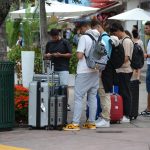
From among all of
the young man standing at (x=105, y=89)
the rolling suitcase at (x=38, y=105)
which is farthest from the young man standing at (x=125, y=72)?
the rolling suitcase at (x=38, y=105)

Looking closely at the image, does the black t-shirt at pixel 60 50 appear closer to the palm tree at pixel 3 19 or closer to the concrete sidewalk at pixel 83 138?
the palm tree at pixel 3 19

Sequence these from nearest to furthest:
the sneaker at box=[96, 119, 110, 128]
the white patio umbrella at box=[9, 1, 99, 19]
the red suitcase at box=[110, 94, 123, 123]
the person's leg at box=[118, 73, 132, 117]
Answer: the sneaker at box=[96, 119, 110, 128] < the red suitcase at box=[110, 94, 123, 123] < the person's leg at box=[118, 73, 132, 117] < the white patio umbrella at box=[9, 1, 99, 19]

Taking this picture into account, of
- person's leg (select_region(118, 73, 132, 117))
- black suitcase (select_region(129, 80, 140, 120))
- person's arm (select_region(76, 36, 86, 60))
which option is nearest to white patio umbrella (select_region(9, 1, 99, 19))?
black suitcase (select_region(129, 80, 140, 120))

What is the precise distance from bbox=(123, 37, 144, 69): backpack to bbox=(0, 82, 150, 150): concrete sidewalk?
121 centimetres

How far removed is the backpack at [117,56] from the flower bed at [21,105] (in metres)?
1.68

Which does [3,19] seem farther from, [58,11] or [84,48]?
[58,11]

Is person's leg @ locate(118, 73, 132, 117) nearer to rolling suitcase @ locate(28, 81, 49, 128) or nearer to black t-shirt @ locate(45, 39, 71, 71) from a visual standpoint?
black t-shirt @ locate(45, 39, 71, 71)

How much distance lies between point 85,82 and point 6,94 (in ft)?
4.45

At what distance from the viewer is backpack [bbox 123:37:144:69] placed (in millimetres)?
11023

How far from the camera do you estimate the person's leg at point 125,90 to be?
427 inches

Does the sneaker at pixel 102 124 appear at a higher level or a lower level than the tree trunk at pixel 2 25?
lower

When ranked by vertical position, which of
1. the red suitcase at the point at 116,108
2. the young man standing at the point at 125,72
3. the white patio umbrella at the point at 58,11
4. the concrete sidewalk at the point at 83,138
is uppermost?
the white patio umbrella at the point at 58,11

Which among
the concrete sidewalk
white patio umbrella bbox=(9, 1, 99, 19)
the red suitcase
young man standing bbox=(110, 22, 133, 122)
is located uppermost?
white patio umbrella bbox=(9, 1, 99, 19)

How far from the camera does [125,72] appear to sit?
10844mm
